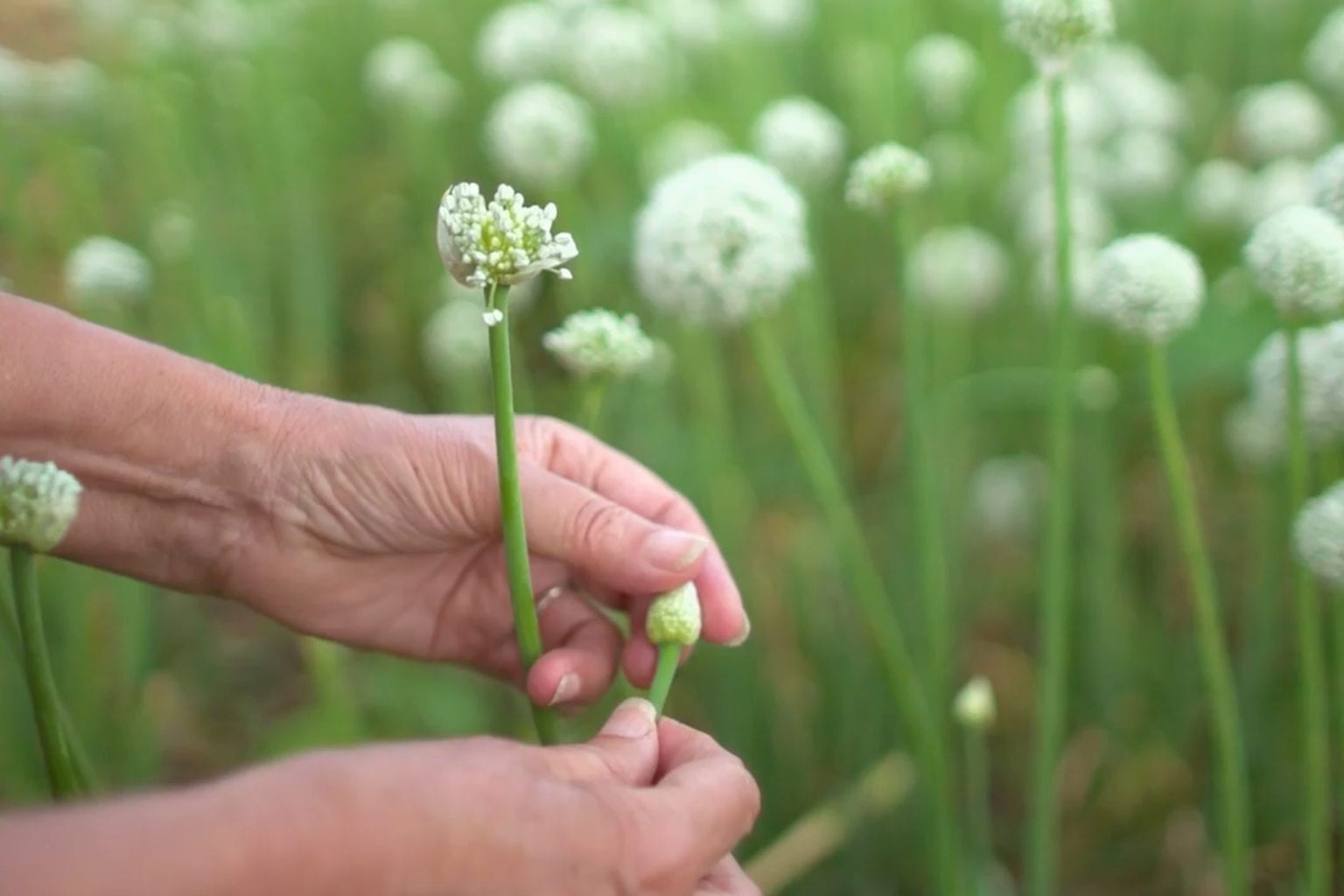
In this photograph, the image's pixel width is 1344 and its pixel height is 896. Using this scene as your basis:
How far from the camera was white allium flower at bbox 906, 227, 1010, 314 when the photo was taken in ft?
5.55

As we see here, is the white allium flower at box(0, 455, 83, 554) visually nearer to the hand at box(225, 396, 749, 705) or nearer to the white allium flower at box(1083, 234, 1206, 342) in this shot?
the hand at box(225, 396, 749, 705)

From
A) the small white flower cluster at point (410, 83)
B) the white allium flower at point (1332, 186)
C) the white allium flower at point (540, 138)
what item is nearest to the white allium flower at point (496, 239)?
the white allium flower at point (1332, 186)

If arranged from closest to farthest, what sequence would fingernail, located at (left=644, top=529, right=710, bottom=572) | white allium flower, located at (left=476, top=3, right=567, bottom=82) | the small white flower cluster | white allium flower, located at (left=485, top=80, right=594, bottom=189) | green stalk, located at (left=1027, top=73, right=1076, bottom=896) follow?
fingernail, located at (left=644, top=529, right=710, bottom=572), green stalk, located at (left=1027, top=73, right=1076, bottom=896), white allium flower, located at (left=485, top=80, right=594, bottom=189), white allium flower, located at (left=476, top=3, right=567, bottom=82), the small white flower cluster

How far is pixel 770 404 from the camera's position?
5.93 feet

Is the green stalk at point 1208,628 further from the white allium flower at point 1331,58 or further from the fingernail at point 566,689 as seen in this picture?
the white allium flower at point 1331,58

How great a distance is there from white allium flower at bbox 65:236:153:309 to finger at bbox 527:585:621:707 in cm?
63

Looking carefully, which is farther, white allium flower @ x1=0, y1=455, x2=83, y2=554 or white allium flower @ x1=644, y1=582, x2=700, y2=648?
white allium flower @ x1=644, y1=582, x2=700, y2=648

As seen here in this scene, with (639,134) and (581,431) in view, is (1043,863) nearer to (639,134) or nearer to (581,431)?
(581,431)

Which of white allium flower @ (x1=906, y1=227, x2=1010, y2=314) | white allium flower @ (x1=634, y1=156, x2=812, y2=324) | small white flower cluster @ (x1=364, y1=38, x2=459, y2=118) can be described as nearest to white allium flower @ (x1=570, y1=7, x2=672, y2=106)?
small white flower cluster @ (x1=364, y1=38, x2=459, y2=118)

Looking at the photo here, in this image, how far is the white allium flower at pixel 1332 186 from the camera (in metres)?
1.01

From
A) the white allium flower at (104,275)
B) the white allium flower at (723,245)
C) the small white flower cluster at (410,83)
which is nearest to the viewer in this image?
the white allium flower at (723,245)

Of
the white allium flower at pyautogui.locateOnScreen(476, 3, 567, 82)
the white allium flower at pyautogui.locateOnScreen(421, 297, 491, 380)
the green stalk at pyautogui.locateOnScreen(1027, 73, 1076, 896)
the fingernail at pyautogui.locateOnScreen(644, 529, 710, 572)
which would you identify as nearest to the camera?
the fingernail at pyautogui.locateOnScreen(644, 529, 710, 572)

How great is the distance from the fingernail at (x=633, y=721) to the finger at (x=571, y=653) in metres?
0.06

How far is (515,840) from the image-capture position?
60cm
